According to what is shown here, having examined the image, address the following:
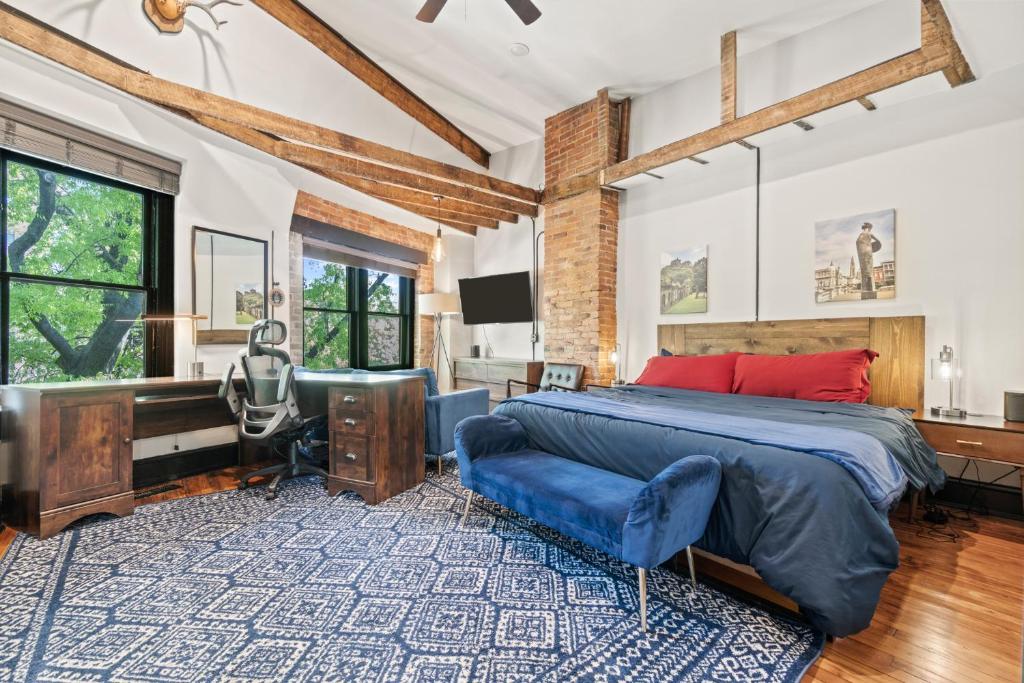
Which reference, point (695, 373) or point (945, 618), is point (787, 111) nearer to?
point (695, 373)

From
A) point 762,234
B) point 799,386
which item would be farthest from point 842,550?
point 762,234

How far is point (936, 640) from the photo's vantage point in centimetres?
172

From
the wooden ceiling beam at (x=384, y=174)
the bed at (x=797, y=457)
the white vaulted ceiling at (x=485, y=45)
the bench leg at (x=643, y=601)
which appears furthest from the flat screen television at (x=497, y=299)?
the bench leg at (x=643, y=601)

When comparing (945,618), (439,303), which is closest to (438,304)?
(439,303)

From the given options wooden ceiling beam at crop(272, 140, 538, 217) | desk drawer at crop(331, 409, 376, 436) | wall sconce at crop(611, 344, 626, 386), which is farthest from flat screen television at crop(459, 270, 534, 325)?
desk drawer at crop(331, 409, 376, 436)

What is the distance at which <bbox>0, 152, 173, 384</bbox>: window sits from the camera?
3.08 metres

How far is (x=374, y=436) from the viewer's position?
3.11 metres

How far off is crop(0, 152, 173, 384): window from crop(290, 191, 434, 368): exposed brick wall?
138 cm

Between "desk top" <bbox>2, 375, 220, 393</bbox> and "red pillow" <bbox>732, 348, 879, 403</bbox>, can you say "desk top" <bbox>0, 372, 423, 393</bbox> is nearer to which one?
"desk top" <bbox>2, 375, 220, 393</bbox>

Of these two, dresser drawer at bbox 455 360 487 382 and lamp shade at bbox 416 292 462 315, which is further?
lamp shade at bbox 416 292 462 315

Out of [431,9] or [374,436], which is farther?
[374,436]

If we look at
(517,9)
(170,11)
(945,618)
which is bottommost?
(945,618)

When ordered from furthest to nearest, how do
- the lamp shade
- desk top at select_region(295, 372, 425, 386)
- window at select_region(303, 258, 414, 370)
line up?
1. the lamp shade
2. window at select_region(303, 258, 414, 370)
3. desk top at select_region(295, 372, 425, 386)

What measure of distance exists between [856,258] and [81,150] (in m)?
5.82
